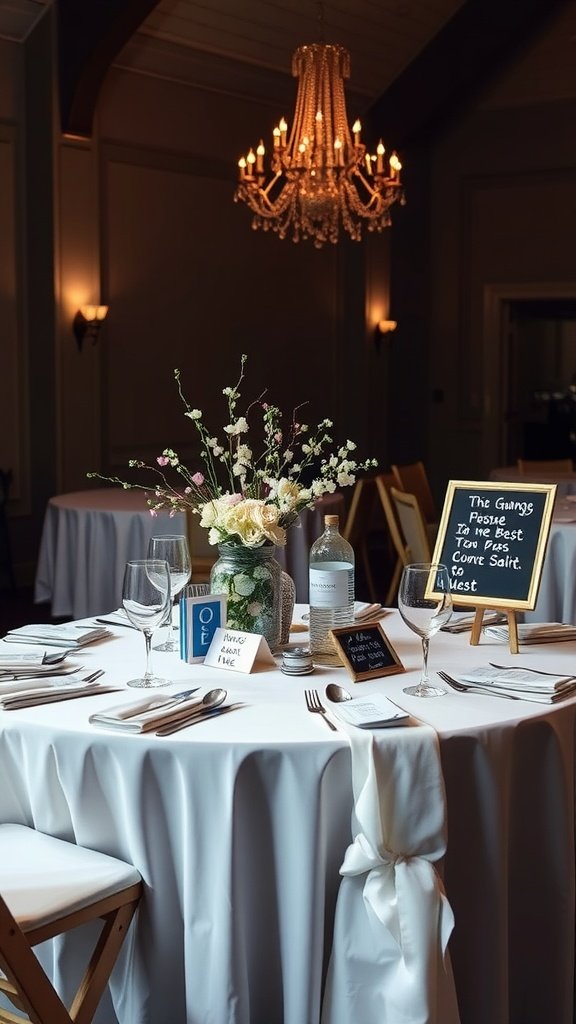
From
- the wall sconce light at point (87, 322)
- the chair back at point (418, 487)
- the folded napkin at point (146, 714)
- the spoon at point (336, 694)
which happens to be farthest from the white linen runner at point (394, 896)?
the wall sconce light at point (87, 322)

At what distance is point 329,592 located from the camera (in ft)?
8.70

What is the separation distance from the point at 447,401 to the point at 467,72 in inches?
116

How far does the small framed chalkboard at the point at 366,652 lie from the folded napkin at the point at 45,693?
48cm

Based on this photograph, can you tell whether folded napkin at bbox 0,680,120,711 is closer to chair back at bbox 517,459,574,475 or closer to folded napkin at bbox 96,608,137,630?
folded napkin at bbox 96,608,137,630

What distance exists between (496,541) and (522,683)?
0.44 metres

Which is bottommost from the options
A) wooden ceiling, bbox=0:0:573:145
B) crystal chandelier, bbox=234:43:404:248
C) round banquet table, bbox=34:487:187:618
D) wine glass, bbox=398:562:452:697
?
round banquet table, bbox=34:487:187:618

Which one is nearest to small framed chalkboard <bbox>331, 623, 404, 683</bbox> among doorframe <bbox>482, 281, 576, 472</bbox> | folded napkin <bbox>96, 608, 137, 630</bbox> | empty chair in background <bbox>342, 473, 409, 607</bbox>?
folded napkin <bbox>96, 608, 137, 630</bbox>

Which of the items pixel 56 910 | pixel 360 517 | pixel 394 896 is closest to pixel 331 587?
pixel 394 896

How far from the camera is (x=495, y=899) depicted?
2.21 meters

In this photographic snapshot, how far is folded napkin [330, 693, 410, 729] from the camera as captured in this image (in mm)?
2115

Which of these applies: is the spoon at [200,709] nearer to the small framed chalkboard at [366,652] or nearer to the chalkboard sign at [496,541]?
the small framed chalkboard at [366,652]

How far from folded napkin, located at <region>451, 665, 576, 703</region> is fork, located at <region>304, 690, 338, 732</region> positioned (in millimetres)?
302

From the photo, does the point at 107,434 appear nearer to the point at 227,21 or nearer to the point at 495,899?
the point at 227,21

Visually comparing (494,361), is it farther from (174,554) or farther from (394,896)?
(394,896)
